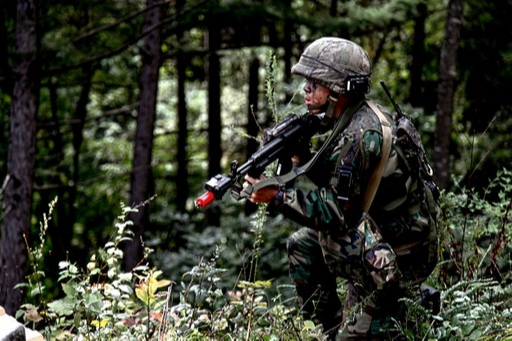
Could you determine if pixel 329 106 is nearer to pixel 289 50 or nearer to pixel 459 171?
pixel 459 171

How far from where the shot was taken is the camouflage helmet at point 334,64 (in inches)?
161

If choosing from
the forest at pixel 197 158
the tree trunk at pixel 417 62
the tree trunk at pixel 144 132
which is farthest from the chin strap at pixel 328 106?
the tree trunk at pixel 417 62

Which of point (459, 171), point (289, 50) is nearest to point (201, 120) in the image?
point (289, 50)

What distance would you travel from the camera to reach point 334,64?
4.09 meters

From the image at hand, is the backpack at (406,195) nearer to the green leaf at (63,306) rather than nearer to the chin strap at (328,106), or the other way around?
the chin strap at (328,106)

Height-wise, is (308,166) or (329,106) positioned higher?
(329,106)

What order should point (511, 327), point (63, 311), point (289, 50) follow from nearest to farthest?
point (63, 311)
point (511, 327)
point (289, 50)

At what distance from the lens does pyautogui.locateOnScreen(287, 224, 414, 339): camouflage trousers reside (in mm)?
4102

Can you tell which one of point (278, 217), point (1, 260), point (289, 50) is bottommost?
point (278, 217)

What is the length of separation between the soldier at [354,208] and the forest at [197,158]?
27 cm

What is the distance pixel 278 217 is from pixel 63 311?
8.44 m

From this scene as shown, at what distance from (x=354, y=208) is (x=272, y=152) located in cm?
51

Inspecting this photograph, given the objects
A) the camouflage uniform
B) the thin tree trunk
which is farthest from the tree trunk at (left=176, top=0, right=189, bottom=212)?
the camouflage uniform

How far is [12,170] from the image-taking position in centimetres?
784
